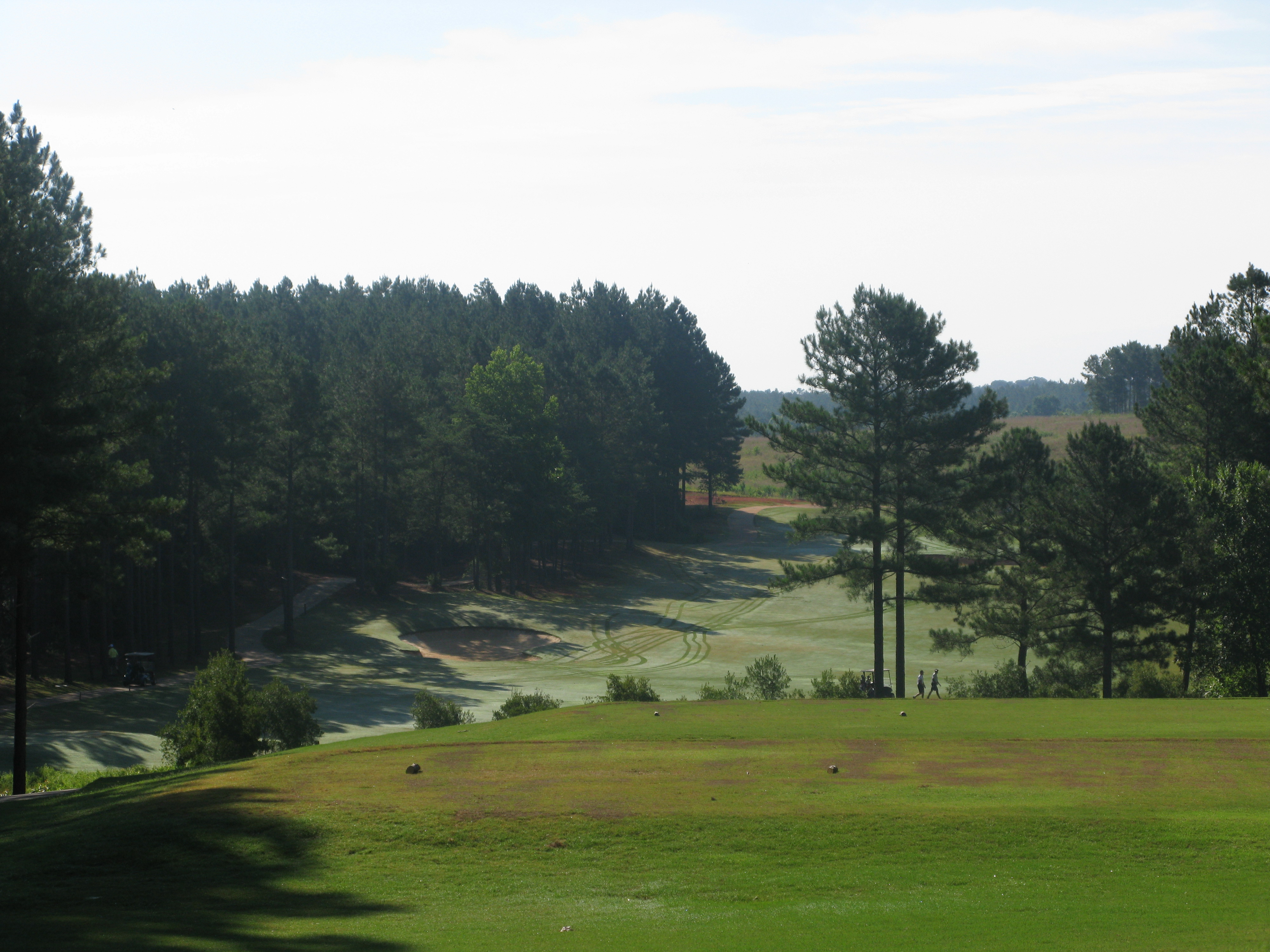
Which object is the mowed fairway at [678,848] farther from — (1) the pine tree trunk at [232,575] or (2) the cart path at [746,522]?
(2) the cart path at [746,522]

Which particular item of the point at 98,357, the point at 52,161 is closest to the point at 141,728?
the point at 98,357

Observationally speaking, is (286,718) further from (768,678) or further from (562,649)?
(562,649)

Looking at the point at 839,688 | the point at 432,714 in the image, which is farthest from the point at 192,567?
the point at 839,688

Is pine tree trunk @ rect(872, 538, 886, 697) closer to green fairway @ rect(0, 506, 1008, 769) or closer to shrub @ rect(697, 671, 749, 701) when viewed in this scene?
green fairway @ rect(0, 506, 1008, 769)

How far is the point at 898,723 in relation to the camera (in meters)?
25.0

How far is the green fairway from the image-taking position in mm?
37250

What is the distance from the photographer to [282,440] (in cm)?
5828

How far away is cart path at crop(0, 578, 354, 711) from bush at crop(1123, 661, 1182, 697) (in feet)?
129

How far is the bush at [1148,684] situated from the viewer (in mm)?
38812

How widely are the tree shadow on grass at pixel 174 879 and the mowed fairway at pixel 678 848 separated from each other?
0.17ft

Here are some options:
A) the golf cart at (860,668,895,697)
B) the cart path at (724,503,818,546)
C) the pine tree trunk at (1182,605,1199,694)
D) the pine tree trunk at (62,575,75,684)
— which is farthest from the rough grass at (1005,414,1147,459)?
the pine tree trunk at (62,575,75,684)

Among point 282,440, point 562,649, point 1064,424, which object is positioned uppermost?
point 1064,424

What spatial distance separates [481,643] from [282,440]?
16.4 m

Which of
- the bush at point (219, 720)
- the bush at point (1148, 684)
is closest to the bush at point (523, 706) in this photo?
the bush at point (219, 720)
